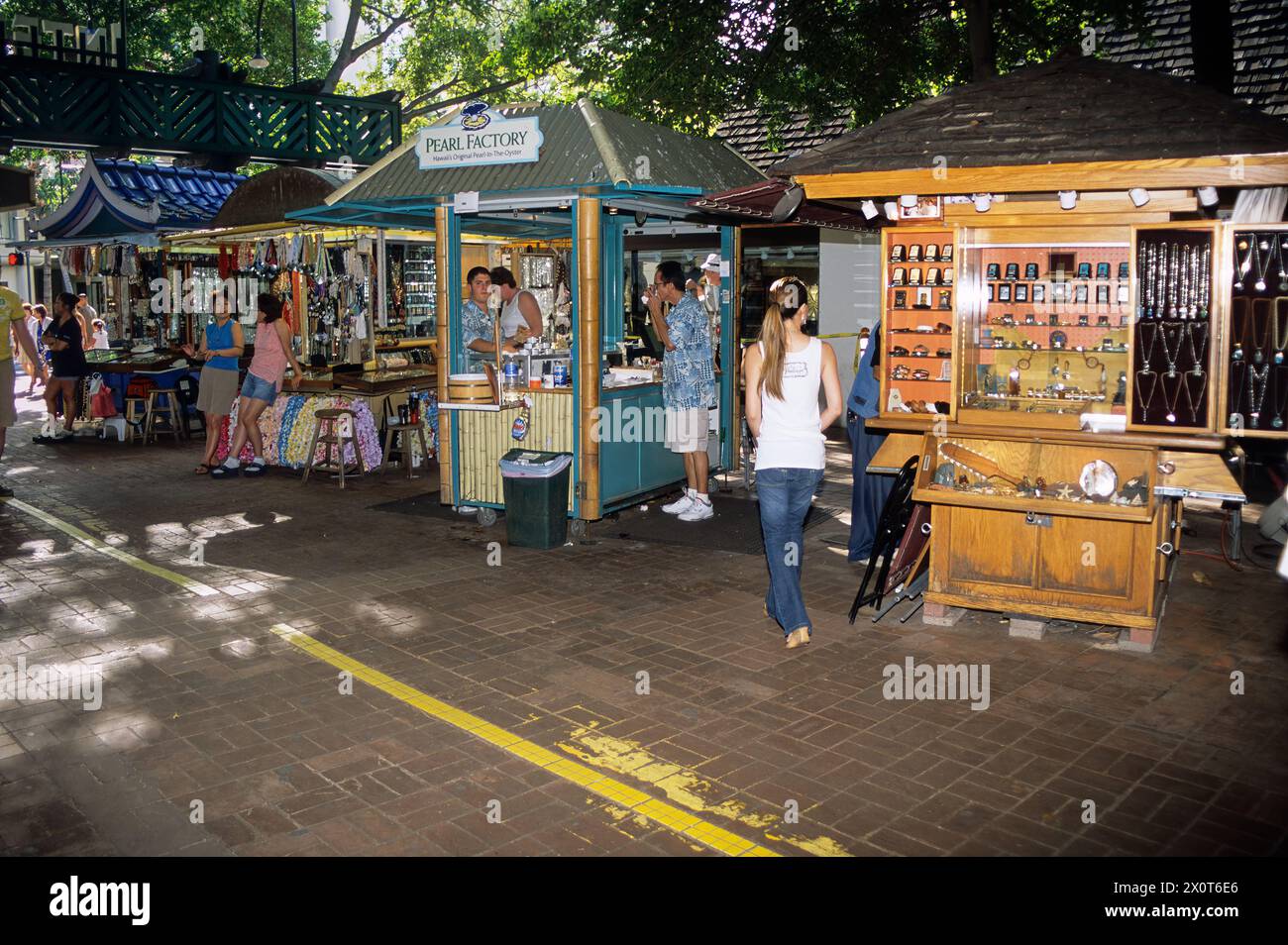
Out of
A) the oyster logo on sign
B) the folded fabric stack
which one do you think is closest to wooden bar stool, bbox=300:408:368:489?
the folded fabric stack

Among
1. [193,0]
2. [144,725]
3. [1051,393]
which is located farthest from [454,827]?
[193,0]

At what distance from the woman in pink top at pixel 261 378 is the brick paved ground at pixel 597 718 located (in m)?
3.73

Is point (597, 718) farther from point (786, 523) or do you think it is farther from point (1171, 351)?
point (1171, 351)

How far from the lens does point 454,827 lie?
4.30 m

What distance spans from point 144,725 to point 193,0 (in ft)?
77.5

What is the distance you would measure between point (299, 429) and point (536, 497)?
4738 millimetres

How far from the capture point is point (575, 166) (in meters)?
8.85

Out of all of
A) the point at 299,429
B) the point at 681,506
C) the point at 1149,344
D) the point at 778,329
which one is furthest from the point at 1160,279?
the point at 299,429

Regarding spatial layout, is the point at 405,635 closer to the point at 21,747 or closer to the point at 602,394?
the point at 21,747

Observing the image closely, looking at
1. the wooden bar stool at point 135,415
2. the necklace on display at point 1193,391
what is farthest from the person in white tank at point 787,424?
the wooden bar stool at point 135,415

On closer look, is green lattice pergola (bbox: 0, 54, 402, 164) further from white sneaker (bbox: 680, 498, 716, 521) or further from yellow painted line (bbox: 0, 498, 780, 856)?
white sneaker (bbox: 680, 498, 716, 521)

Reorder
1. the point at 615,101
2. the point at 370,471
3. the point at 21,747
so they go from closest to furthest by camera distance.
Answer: the point at 21,747, the point at 370,471, the point at 615,101

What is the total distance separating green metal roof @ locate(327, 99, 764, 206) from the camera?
8.77 meters

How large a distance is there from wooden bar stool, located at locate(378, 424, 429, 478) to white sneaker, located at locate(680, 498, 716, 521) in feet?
12.6
